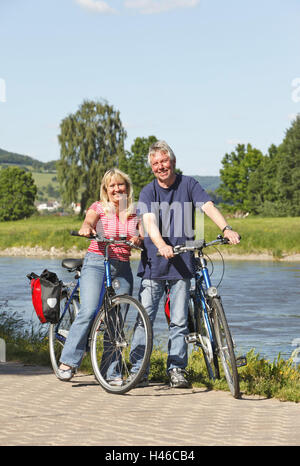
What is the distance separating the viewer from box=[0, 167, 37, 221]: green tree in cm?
10581

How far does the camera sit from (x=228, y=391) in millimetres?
6172

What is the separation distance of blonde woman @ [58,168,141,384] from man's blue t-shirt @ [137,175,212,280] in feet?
0.53

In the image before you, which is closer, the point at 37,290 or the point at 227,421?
the point at 227,421

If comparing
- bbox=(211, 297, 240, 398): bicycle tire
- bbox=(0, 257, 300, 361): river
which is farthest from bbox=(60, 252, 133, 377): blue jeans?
bbox=(0, 257, 300, 361): river

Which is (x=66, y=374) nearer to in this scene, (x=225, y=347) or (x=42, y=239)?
(x=225, y=347)

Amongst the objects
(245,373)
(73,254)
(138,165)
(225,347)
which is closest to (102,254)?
(225,347)

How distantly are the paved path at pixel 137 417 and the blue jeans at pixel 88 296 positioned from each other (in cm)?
27

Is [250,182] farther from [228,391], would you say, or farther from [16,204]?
[228,391]

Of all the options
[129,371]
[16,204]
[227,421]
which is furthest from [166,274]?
[16,204]

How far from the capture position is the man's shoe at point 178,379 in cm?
626

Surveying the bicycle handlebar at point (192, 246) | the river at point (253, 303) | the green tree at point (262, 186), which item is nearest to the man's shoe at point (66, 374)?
the bicycle handlebar at point (192, 246)

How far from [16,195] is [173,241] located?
103106 mm

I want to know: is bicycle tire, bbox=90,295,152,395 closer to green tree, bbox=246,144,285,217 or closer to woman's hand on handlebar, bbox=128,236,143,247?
woman's hand on handlebar, bbox=128,236,143,247

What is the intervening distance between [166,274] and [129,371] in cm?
88
